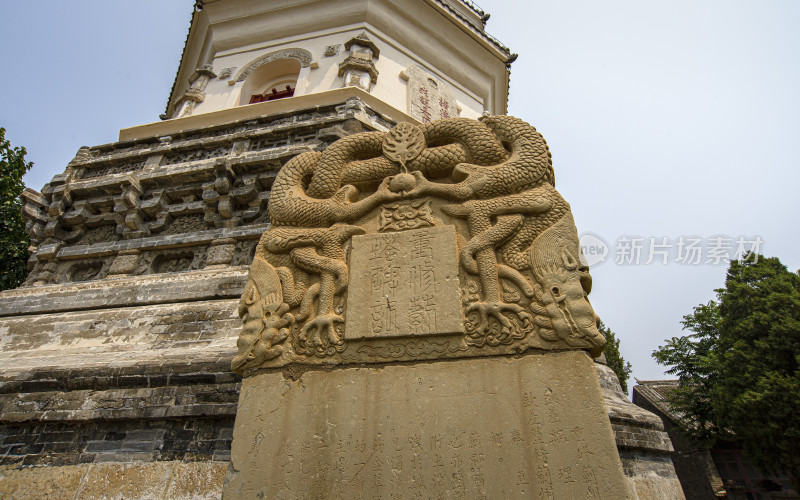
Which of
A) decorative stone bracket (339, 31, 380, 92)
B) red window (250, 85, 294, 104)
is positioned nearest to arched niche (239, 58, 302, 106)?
red window (250, 85, 294, 104)

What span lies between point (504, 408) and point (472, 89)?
10035 millimetres

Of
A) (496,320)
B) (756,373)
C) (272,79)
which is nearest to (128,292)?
(496,320)

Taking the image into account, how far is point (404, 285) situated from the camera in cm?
270

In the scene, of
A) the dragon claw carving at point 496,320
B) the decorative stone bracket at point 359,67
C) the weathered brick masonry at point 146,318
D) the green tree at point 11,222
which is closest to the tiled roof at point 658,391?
the weathered brick masonry at point 146,318

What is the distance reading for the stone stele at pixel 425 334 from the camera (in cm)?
214

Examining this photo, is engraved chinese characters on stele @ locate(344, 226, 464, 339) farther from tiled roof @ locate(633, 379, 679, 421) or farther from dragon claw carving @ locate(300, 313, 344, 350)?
tiled roof @ locate(633, 379, 679, 421)

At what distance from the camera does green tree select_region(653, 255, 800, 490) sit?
906 centimetres

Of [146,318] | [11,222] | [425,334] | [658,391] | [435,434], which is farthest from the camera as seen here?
[658,391]

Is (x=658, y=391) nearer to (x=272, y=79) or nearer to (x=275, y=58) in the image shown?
(x=272, y=79)

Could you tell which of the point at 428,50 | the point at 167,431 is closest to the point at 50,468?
the point at 167,431

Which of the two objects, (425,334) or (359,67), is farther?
(359,67)

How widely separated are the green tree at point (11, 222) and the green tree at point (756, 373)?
61.2 ft

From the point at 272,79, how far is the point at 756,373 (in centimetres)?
1349

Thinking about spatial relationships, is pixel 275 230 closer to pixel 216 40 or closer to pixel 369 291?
pixel 369 291
